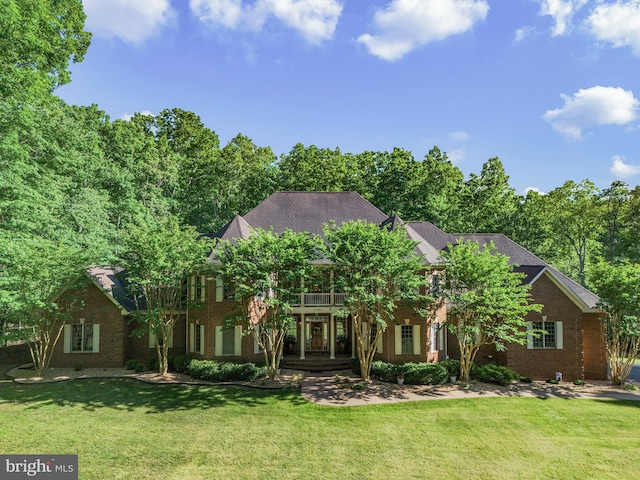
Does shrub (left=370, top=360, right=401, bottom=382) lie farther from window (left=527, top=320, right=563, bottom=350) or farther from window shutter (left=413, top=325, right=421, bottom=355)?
window (left=527, top=320, right=563, bottom=350)

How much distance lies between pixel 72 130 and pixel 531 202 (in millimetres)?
42807

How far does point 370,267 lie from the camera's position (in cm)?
1753

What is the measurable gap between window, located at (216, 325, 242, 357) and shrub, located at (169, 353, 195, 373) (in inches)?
64.2

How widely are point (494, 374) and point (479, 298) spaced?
429 centimetres

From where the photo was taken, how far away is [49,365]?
21.1 meters

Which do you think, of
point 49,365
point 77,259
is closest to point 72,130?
point 77,259

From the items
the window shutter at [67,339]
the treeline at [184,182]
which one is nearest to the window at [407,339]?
the treeline at [184,182]

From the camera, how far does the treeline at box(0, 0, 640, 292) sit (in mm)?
19383

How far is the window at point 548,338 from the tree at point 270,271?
12835 millimetres

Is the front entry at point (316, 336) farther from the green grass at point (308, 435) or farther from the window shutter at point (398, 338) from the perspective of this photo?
the green grass at point (308, 435)

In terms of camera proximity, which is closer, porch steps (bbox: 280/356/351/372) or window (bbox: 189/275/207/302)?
porch steps (bbox: 280/356/351/372)

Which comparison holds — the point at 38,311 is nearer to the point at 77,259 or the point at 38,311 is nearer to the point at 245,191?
the point at 77,259

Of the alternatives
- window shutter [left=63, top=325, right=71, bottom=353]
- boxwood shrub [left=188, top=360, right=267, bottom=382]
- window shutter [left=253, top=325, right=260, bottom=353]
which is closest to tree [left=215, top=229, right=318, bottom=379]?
window shutter [left=253, top=325, right=260, bottom=353]

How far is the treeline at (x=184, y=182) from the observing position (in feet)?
63.6
